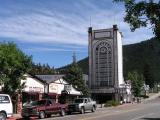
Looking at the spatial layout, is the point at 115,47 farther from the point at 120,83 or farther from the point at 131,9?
the point at 131,9

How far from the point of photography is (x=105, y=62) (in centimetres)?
11038

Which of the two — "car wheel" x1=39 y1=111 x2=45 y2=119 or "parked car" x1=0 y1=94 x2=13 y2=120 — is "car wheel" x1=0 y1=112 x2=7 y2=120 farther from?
"car wheel" x1=39 y1=111 x2=45 y2=119

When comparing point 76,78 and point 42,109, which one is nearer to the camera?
point 42,109

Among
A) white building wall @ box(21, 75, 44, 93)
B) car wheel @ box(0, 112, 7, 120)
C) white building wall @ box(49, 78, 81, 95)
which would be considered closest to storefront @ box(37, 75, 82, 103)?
white building wall @ box(49, 78, 81, 95)

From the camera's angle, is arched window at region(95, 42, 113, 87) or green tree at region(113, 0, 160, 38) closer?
green tree at region(113, 0, 160, 38)

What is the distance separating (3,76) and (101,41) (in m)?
69.5

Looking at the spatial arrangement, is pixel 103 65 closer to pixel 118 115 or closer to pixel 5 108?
pixel 118 115

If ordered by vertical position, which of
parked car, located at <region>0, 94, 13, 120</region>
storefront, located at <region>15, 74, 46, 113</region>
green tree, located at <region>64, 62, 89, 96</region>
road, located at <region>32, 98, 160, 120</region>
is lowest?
road, located at <region>32, 98, 160, 120</region>

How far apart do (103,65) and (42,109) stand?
71618 mm

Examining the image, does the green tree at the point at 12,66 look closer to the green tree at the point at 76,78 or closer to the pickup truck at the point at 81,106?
the pickup truck at the point at 81,106

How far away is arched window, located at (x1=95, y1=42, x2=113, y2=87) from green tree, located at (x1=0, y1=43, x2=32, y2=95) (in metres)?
67.5

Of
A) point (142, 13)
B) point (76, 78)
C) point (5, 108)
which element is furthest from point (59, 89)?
point (142, 13)

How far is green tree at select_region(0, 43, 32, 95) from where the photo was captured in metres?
39.8

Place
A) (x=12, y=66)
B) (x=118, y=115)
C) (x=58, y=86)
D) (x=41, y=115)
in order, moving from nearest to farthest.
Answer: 1. (x=41, y=115)
2. (x=12, y=66)
3. (x=118, y=115)
4. (x=58, y=86)
